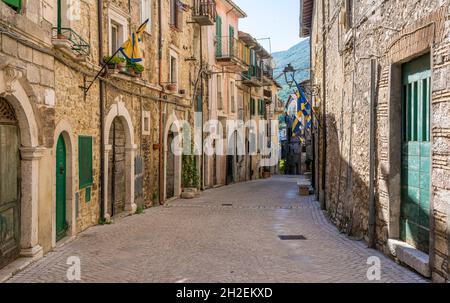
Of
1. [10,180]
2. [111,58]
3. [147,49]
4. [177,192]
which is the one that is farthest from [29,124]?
[177,192]

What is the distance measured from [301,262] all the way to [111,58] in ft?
21.0

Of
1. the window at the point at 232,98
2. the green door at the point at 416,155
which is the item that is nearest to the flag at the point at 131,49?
the green door at the point at 416,155

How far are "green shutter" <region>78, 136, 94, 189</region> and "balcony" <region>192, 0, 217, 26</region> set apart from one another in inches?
456

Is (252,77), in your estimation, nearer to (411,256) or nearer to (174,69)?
(174,69)

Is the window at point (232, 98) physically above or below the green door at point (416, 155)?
above

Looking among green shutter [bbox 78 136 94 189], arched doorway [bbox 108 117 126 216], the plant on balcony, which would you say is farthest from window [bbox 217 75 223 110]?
green shutter [bbox 78 136 94 189]

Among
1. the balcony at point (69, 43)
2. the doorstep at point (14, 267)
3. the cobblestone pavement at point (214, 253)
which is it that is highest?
the balcony at point (69, 43)

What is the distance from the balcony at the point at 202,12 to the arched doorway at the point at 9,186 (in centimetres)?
1474

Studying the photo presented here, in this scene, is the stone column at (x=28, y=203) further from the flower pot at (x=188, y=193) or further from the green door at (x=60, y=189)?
the flower pot at (x=188, y=193)

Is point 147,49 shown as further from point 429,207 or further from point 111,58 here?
point 429,207

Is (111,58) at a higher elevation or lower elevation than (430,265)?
higher

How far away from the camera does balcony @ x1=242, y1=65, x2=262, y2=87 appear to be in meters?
31.8

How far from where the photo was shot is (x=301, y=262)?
7930mm

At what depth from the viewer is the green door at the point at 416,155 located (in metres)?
7.06
